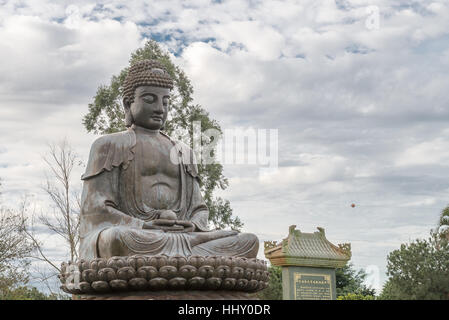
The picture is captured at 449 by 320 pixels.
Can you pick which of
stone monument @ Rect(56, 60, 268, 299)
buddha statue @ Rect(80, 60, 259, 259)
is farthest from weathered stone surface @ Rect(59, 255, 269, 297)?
buddha statue @ Rect(80, 60, 259, 259)

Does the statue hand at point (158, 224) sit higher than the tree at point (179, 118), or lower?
lower

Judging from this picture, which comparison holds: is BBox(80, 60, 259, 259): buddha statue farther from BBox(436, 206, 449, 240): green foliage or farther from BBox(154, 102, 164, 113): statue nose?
BBox(436, 206, 449, 240): green foliage

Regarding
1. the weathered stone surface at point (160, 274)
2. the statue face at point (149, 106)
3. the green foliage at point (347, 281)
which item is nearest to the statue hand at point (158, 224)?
the weathered stone surface at point (160, 274)

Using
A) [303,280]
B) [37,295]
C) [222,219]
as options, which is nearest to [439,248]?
[303,280]

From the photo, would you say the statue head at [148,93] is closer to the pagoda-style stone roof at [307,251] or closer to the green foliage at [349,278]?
the pagoda-style stone roof at [307,251]

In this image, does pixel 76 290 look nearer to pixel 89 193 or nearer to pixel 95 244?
pixel 95 244

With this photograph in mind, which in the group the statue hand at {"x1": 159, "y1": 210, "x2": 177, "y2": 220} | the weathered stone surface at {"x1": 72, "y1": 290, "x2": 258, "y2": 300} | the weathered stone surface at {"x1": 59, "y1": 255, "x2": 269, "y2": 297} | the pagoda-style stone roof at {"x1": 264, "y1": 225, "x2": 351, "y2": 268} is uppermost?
the pagoda-style stone roof at {"x1": 264, "y1": 225, "x2": 351, "y2": 268}

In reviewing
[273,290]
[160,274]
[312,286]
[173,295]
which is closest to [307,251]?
[312,286]

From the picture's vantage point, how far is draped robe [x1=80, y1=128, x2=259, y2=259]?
18.5ft

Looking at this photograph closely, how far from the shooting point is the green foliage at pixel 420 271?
39.0 feet

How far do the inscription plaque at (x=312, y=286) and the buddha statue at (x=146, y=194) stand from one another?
296 inches

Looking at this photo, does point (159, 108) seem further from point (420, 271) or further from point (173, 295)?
point (420, 271)

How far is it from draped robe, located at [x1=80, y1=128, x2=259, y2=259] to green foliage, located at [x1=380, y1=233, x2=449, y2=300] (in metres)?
7.06

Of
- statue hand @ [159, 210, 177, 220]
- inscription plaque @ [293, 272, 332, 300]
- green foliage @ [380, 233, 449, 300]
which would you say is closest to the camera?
statue hand @ [159, 210, 177, 220]
